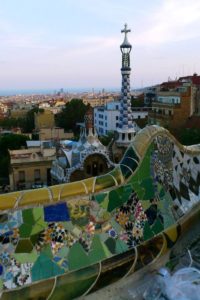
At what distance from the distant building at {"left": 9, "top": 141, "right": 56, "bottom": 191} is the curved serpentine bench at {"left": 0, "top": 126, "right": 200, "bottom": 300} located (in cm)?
994

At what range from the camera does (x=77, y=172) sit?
36.2 ft

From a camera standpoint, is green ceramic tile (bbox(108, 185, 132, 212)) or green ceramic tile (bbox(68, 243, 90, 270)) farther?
green ceramic tile (bbox(108, 185, 132, 212))

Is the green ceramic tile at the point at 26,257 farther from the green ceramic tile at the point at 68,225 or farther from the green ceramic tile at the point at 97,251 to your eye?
the green ceramic tile at the point at 97,251

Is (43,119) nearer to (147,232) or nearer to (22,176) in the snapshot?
(22,176)

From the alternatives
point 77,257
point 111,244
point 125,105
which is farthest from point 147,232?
point 125,105

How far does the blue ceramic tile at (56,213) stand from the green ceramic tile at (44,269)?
46 centimetres

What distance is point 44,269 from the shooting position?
438cm

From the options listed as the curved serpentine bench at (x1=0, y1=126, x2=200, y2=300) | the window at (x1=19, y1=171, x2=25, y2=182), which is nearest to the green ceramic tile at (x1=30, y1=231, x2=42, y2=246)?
the curved serpentine bench at (x1=0, y1=126, x2=200, y2=300)

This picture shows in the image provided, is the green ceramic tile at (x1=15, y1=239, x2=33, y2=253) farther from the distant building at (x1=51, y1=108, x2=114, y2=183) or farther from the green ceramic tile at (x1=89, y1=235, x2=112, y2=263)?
the distant building at (x1=51, y1=108, x2=114, y2=183)

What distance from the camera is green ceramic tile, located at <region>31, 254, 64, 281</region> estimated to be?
4.33 m

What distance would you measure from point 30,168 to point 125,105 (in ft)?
15.6

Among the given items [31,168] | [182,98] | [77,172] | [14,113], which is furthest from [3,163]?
[14,113]

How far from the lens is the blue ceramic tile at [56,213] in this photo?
4.50 m

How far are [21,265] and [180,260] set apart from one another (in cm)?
229
